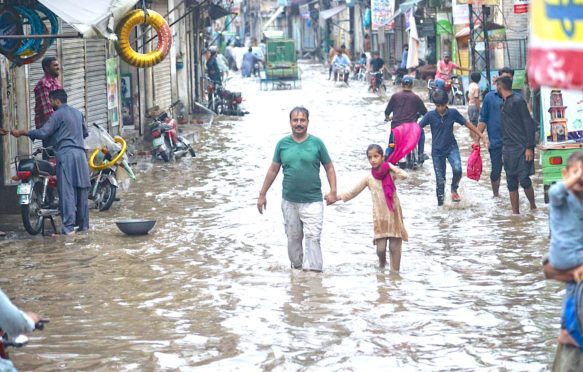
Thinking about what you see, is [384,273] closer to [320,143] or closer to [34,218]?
[320,143]

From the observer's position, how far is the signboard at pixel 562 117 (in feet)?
40.5

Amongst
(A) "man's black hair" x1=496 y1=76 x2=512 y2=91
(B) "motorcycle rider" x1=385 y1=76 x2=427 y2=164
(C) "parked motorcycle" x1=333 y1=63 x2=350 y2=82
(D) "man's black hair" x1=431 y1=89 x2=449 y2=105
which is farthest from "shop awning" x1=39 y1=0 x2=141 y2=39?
(C) "parked motorcycle" x1=333 y1=63 x2=350 y2=82

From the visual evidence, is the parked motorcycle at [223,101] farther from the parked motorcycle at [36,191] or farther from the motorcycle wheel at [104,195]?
the parked motorcycle at [36,191]

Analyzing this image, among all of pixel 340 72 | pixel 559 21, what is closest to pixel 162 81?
pixel 340 72

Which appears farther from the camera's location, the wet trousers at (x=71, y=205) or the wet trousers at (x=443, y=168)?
the wet trousers at (x=443, y=168)

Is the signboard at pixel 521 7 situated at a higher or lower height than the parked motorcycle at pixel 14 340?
higher

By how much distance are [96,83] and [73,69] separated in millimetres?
1583

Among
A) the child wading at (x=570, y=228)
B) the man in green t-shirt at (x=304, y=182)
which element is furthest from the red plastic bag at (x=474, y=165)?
the child wading at (x=570, y=228)

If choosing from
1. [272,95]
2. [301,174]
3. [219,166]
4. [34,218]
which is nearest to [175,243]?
[34,218]

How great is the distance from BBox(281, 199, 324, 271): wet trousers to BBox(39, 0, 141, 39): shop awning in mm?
2884

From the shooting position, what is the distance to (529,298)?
9281mm

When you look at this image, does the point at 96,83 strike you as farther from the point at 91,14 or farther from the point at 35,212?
the point at 91,14

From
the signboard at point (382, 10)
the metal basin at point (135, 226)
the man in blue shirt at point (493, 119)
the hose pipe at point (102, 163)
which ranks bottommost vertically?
the metal basin at point (135, 226)

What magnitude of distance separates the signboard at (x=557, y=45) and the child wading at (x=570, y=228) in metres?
1.37
